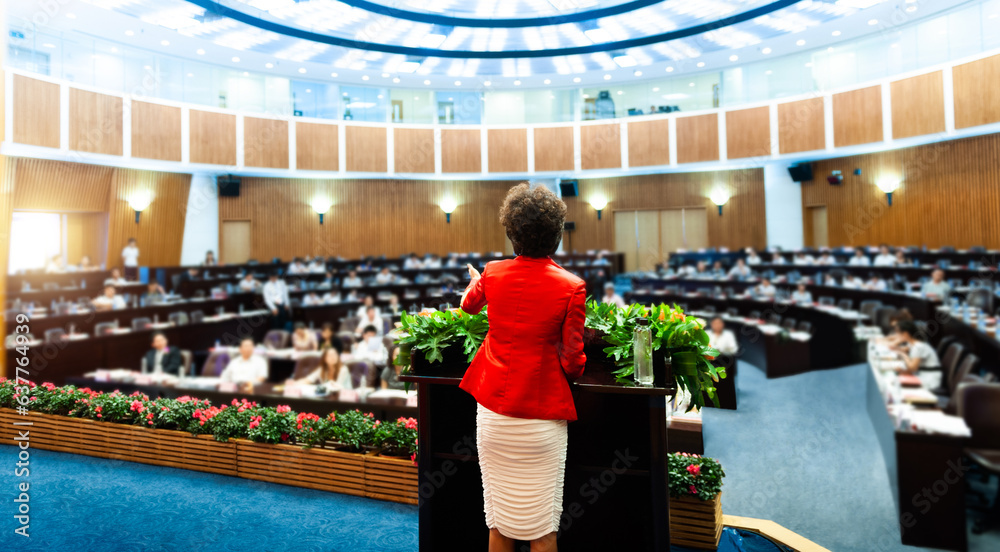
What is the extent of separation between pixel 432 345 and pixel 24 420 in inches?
181

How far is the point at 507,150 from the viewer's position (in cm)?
1598

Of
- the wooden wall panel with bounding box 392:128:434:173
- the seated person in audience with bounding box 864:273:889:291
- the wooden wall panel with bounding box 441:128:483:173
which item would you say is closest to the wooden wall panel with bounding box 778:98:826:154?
the seated person in audience with bounding box 864:273:889:291

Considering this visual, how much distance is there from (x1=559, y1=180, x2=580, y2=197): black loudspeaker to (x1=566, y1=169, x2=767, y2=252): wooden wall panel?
223mm

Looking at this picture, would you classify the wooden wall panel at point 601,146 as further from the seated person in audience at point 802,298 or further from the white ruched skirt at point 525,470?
the white ruched skirt at point 525,470

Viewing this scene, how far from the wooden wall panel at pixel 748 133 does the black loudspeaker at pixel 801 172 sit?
1.72 m

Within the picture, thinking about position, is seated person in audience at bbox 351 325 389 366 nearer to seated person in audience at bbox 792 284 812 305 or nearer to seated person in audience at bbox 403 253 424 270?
seated person in audience at bbox 792 284 812 305

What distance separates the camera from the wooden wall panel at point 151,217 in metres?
12.8

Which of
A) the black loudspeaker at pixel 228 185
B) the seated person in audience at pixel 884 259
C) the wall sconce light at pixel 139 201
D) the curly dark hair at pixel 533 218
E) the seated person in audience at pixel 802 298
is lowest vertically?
the seated person in audience at pixel 802 298

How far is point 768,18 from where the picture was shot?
37.0 feet

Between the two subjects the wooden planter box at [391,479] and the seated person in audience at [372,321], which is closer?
the wooden planter box at [391,479]

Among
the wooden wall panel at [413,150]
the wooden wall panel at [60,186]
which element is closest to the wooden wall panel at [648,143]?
the wooden wall panel at [413,150]

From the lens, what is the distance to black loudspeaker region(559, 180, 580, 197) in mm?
17359

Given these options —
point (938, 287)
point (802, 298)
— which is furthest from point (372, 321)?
point (938, 287)

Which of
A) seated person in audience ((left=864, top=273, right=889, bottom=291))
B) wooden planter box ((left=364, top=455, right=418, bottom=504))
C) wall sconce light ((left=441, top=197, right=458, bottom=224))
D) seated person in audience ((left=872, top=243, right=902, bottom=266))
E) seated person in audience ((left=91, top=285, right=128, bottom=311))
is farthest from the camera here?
wall sconce light ((left=441, top=197, right=458, bottom=224))
